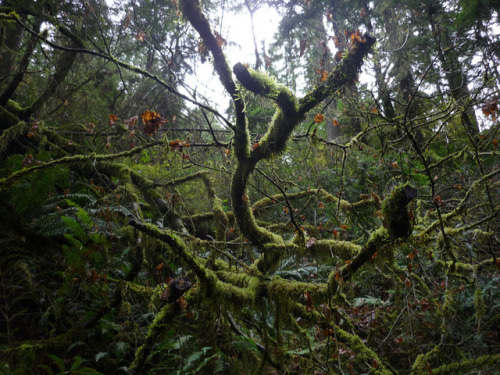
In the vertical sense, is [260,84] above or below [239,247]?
above

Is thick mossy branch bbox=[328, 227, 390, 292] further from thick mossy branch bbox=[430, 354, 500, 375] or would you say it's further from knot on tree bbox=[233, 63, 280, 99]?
thick mossy branch bbox=[430, 354, 500, 375]

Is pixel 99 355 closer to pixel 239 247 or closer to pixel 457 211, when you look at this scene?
pixel 239 247

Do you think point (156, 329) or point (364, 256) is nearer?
point (364, 256)

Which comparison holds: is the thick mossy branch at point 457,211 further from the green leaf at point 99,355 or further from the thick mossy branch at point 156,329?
the green leaf at point 99,355

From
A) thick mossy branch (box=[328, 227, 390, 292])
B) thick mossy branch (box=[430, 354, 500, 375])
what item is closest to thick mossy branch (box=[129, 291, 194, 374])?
thick mossy branch (box=[328, 227, 390, 292])

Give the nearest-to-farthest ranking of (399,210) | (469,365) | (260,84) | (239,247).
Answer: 1. (399,210)
2. (260,84)
3. (469,365)
4. (239,247)

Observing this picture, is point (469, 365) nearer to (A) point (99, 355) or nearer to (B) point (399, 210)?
(B) point (399, 210)

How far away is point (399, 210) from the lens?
1.96 meters

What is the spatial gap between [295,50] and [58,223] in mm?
9440

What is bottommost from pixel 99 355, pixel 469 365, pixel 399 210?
pixel 99 355

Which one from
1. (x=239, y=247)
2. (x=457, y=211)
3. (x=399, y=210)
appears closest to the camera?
(x=399, y=210)

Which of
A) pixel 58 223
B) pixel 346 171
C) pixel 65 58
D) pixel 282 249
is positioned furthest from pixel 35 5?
pixel 346 171

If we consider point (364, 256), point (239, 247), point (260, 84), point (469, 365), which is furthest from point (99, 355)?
point (469, 365)

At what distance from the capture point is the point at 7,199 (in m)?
3.80
